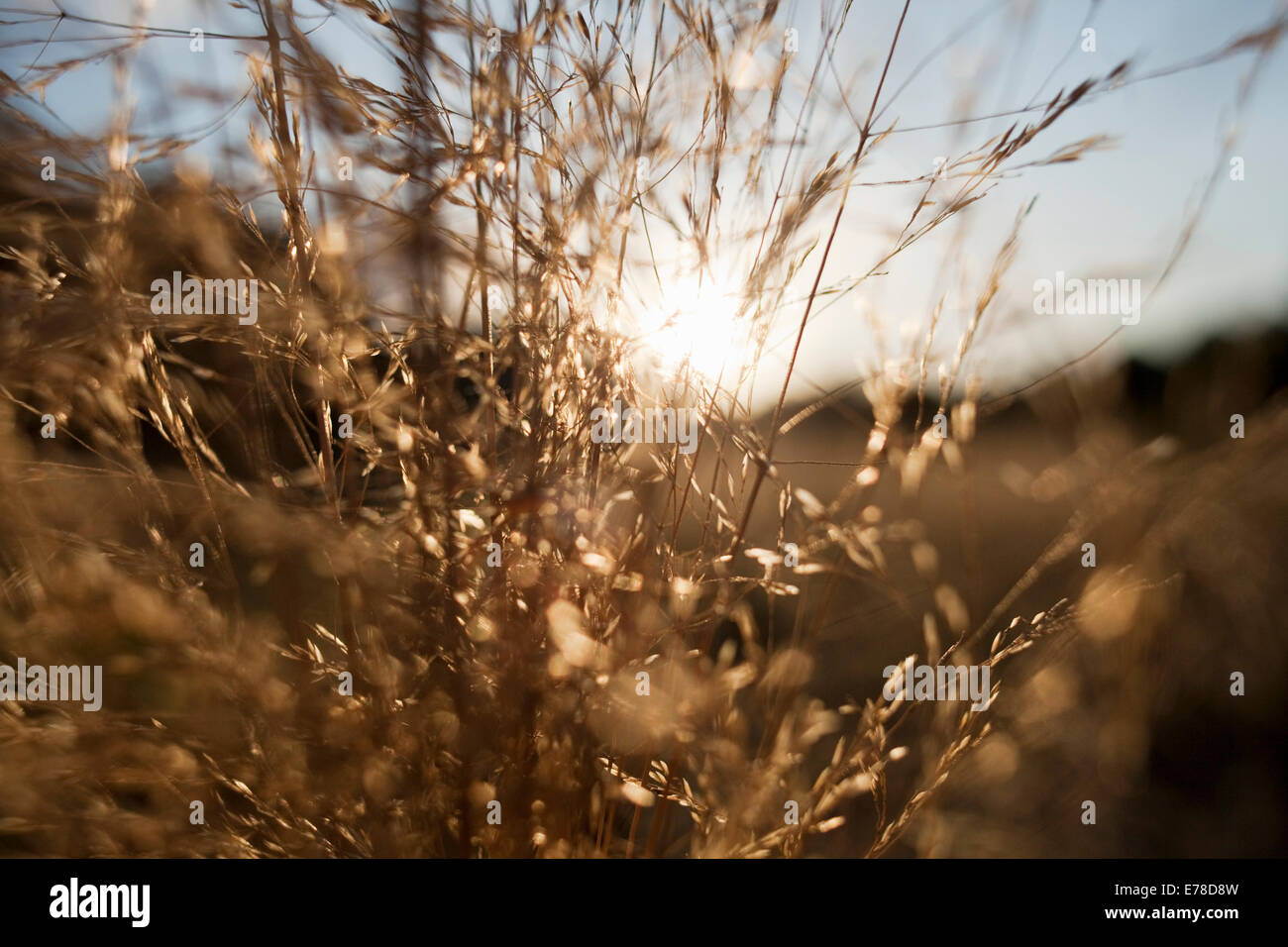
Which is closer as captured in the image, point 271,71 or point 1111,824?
point 271,71

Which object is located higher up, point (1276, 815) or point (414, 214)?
point (414, 214)

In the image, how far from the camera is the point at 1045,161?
744 mm

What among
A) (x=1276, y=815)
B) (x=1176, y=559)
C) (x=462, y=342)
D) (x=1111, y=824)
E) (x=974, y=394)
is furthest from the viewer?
(x=1276, y=815)

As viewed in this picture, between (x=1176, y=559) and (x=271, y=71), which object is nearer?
(x=271, y=71)

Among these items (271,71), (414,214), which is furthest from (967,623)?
(271,71)

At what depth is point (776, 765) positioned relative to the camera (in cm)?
76

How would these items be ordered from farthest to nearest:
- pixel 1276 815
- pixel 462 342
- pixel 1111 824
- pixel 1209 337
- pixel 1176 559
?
pixel 1209 337, pixel 1276 815, pixel 1111 824, pixel 1176 559, pixel 462 342

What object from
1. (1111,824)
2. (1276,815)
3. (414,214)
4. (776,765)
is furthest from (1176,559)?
(1276,815)

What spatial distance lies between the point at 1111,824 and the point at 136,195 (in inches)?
57.4

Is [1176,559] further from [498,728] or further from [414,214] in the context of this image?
[414,214]

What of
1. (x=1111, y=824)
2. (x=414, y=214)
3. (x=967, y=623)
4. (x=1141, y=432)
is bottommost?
(x=1111, y=824)
